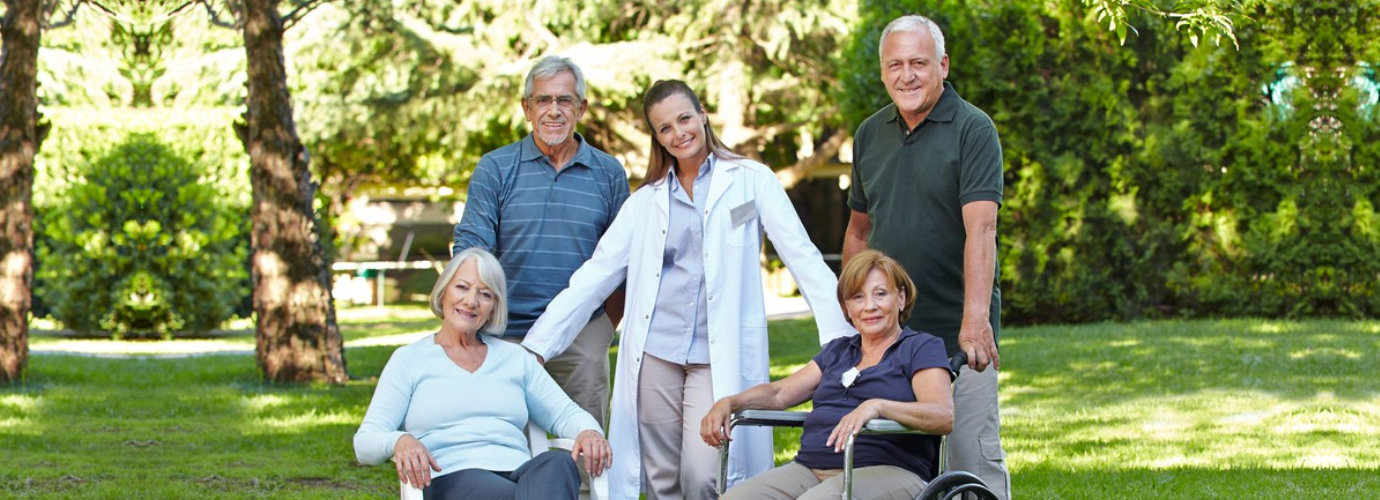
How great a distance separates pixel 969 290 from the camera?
3982mm

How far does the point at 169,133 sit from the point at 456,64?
666 cm

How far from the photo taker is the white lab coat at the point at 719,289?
4332mm

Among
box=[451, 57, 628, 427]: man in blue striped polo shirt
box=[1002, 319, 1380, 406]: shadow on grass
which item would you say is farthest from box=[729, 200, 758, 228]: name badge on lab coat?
box=[1002, 319, 1380, 406]: shadow on grass

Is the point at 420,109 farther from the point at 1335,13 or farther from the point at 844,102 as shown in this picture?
the point at 1335,13

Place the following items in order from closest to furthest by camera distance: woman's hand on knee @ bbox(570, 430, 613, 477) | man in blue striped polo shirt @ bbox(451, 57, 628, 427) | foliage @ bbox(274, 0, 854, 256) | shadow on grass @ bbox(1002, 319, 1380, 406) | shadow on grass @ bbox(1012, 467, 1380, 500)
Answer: woman's hand on knee @ bbox(570, 430, 613, 477) → man in blue striped polo shirt @ bbox(451, 57, 628, 427) → shadow on grass @ bbox(1012, 467, 1380, 500) → shadow on grass @ bbox(1002, 319, 1380, 406) → foliage @ bbox(274, 0, 854, 256)

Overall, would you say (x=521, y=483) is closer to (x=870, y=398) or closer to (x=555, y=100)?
(x=870, y=398)

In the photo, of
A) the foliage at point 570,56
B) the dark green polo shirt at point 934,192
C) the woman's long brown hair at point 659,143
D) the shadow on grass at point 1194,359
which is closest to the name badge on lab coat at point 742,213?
the woman's long brown hair at point 659,143

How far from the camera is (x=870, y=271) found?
393 cm

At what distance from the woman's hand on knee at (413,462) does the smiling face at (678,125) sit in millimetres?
1136

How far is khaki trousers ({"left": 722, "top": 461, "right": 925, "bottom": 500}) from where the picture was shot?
3.76 meters

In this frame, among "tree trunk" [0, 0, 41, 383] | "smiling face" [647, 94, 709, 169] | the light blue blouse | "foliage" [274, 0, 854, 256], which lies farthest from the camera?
"foliage" [274, 0, 854, 256]

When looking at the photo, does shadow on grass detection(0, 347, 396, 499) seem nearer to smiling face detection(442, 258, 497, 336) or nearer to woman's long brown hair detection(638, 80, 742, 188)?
smiling face detection(442, 258, 497, 336)

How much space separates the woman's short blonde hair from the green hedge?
9609 mm

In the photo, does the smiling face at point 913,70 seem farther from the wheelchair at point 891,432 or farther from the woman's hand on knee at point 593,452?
the woman's hand on knee at point 593,452
